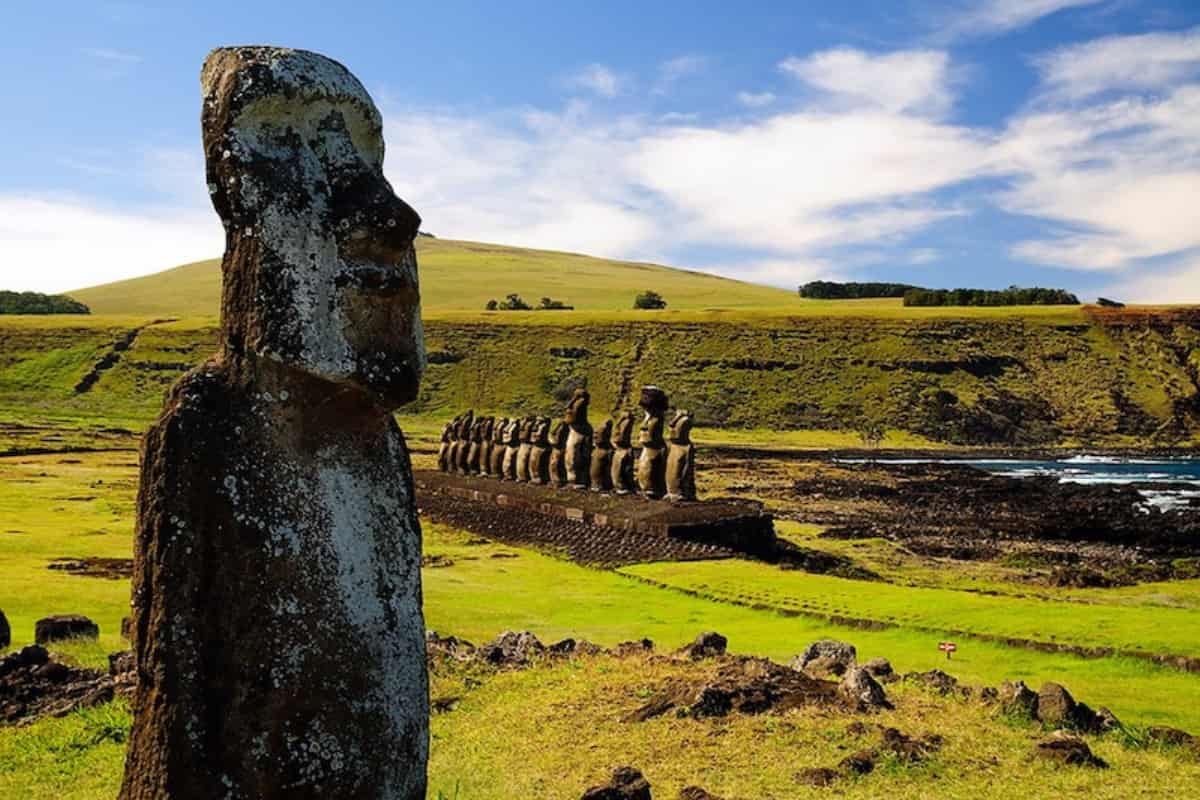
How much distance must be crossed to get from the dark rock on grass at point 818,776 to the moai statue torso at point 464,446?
3009 cm

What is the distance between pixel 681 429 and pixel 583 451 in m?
5.23

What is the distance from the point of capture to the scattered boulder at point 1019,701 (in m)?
8.84

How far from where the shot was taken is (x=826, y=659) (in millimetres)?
10914

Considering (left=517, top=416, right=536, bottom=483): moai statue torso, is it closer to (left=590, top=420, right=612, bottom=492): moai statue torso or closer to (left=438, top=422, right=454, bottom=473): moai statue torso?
(left=590, top=420, right=612, bottom=492): moai statue torso

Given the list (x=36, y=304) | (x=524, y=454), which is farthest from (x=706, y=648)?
(x=36, y=304)

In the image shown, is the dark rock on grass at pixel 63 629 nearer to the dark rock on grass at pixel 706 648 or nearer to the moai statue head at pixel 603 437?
the dark rock on grass at pixel 706 648

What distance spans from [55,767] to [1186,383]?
90.2 meters

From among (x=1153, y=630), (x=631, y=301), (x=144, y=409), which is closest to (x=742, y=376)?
(x=144, y=409)

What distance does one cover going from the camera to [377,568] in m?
4.66

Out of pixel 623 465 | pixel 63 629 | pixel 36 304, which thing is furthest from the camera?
pixel 36 304

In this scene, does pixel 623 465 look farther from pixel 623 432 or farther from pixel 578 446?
pixel 578 446

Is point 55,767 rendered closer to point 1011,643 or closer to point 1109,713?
point 1109,713

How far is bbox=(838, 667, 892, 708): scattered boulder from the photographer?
9.17 m

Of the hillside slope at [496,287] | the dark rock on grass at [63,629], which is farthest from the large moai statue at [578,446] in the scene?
the hillside slope at [496,287]
